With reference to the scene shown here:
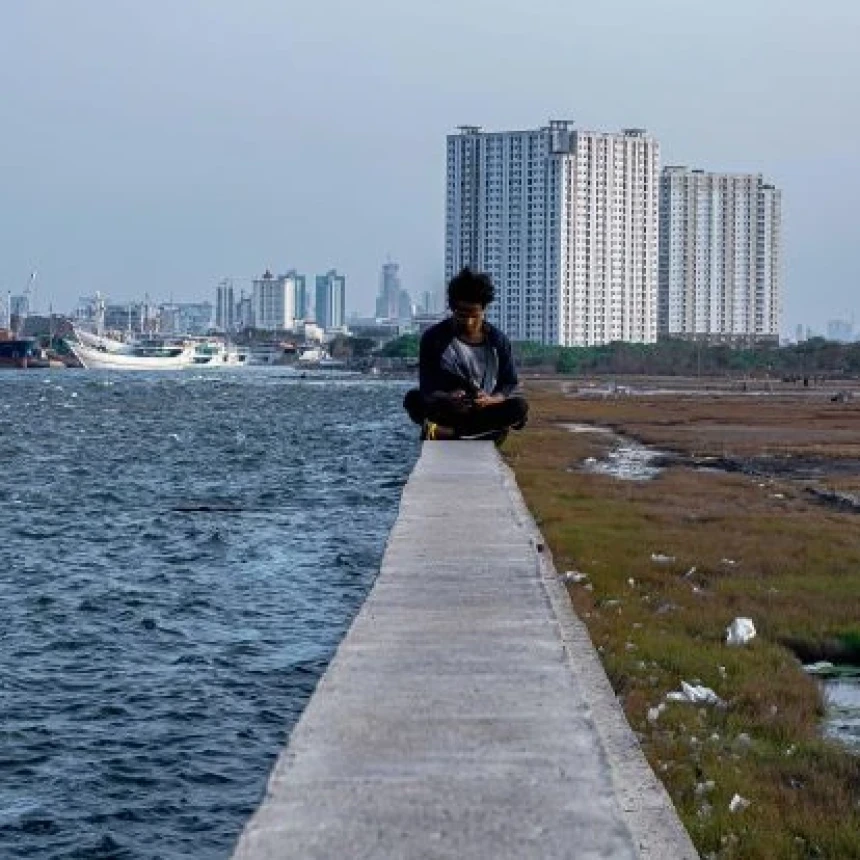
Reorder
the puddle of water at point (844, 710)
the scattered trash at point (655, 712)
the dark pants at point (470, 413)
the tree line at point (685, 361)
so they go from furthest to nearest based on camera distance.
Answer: the tree line at point (685, 361)
the dark pants at point (470, 413)
the puddle of water at point (844, 710)
the scattered trash at point (655, 712)

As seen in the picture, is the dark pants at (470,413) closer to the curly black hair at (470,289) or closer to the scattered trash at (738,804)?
the curly black hair at (470,289)

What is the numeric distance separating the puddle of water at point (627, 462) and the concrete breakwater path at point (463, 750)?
2526cm

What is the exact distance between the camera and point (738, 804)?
304 inches

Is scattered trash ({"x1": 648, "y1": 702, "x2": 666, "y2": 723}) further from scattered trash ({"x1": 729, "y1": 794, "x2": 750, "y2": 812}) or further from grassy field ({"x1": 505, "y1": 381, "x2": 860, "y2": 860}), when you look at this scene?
scattered trash ({"x1": 729, "y1": 794, "x2": 750, "y2": 812})

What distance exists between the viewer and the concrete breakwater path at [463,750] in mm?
5117

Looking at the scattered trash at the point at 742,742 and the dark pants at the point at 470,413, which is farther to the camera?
the dark pants at the point at 470,413

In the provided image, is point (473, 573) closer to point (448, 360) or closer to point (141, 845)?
point (141, 845)

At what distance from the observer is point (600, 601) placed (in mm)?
14469

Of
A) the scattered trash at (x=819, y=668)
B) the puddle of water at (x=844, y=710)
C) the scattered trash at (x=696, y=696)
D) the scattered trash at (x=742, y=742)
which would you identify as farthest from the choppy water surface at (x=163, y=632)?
the scattered trash at (x=819, y=668)

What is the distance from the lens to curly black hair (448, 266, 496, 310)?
45.6 ft

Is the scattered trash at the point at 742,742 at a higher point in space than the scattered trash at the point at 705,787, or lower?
lower

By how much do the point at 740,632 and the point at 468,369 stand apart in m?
3.48

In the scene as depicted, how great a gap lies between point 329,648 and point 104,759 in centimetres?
379

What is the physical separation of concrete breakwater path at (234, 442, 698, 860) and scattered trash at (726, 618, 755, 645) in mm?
3104
